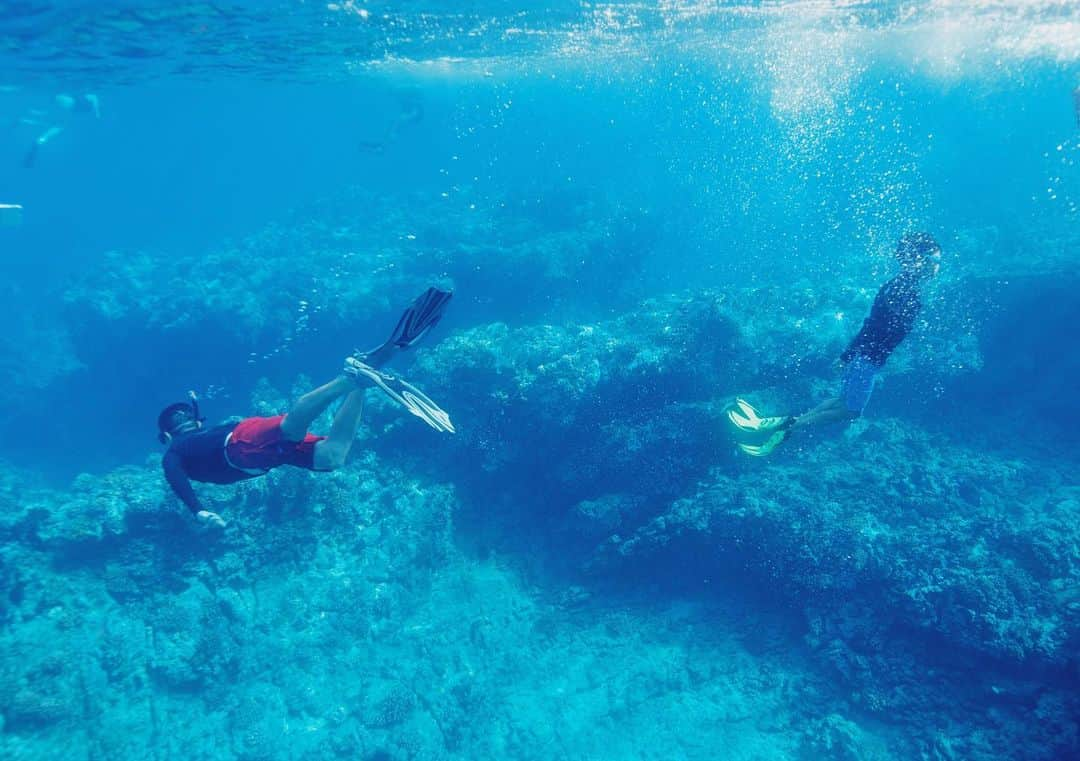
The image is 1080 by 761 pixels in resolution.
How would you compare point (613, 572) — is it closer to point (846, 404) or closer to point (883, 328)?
point (846, 404)

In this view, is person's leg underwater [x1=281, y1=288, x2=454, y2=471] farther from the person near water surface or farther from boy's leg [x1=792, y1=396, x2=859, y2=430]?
boy's leg [x1=792, y1=396, x2=859, y2=430]

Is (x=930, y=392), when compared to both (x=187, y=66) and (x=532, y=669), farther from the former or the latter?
(x=187, y=66)

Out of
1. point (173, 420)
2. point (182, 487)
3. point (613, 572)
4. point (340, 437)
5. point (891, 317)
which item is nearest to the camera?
point (182, 487)

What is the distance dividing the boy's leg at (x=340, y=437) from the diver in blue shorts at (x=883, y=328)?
5.14 metres

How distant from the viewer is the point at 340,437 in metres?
5.54

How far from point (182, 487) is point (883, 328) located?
7.55 meters

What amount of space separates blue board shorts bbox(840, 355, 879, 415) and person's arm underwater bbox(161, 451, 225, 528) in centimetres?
714

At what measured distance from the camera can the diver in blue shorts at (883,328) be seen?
6090mm

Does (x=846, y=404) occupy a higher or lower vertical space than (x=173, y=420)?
higher

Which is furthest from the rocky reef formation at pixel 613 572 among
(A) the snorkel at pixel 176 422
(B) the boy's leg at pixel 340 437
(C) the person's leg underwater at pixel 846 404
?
(B) the boy's leg at pixel 340 437

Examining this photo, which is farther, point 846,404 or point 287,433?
point 846,404

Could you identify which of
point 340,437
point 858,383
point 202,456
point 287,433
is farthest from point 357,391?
point 858,383

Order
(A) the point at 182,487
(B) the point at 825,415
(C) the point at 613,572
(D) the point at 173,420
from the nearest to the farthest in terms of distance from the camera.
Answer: (A) the point at 182,487 → (D) the point at 173,420 → (B) the point at 825,415 → (C) the point at 613,572

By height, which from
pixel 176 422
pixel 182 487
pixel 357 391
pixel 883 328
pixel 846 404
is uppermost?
pixel 883 328
